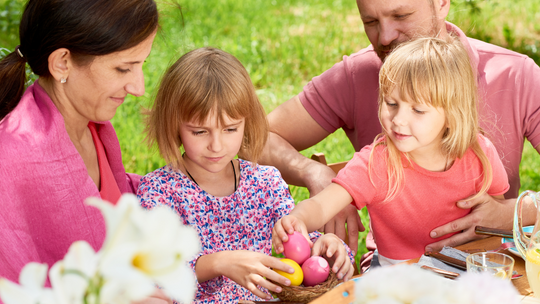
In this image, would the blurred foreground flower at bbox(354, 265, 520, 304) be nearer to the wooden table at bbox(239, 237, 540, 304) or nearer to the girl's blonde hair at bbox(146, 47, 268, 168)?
the wooden table at bbox(239, 237, 540, 304)

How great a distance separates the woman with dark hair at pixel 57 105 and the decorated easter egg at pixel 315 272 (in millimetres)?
709

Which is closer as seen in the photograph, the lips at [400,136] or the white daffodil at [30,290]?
the white daffodil at [30,290]

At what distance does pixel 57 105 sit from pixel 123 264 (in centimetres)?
141

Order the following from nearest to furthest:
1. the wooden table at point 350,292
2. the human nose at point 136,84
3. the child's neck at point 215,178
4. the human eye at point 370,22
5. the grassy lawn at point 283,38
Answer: the wooden table at point 350,292
the human nose at point 136,84
the child's neck at point 215,178
the human eye at point 370,22
the grassy lawn at point 283,38

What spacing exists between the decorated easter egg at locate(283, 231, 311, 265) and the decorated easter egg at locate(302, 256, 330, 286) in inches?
2.2

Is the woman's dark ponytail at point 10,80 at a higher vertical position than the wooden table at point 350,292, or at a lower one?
higher

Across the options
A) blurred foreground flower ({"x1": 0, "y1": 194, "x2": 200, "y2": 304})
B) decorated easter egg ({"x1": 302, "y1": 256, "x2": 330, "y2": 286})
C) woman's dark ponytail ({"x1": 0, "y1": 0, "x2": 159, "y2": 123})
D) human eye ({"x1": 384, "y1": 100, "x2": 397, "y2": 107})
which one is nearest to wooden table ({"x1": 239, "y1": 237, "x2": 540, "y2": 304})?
decorated easter egg ({"x1": 302, "y1": 256, "x2": 330, "y2": 286})

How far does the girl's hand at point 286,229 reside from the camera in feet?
5.69

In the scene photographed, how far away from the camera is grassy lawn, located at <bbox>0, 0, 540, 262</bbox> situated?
4780mm

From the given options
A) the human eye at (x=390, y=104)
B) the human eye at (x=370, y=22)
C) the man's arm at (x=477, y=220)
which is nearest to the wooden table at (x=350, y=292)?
the man's arm at (x=477, y=220)

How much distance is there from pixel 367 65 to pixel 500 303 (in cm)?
185

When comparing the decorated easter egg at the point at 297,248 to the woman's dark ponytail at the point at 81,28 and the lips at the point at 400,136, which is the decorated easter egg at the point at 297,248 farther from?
the woman's dark ponytail at the point at 81,28

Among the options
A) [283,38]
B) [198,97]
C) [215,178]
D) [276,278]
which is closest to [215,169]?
[215,178]

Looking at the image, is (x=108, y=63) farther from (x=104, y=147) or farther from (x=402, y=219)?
(x=402, y=219)
